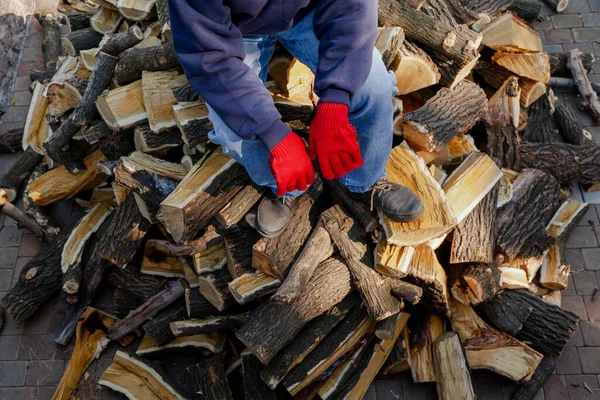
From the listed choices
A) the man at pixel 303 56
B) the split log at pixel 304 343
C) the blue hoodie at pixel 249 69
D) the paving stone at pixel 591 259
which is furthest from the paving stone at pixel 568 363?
the blue hoodie at pixel 249 69

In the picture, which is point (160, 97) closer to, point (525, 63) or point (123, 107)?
point (123, 107)

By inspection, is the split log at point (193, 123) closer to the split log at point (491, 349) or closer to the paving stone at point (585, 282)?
the split log at point (491, 349)

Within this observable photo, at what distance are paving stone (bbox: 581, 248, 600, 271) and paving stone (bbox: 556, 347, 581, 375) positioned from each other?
632mm

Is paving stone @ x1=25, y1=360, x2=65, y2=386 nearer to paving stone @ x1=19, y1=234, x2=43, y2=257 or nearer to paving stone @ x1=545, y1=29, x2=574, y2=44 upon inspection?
paving stone @ x1=19, y1=234, x2=43, y2=257

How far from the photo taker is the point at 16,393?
155 inches

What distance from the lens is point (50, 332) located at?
13.6 feet

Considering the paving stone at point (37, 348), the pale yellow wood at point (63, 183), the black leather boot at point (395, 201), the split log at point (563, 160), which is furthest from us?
the pale yellow wood at point (63, 183)

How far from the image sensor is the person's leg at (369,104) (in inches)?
119

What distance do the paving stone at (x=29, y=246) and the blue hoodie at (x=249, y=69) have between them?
8.27 feet

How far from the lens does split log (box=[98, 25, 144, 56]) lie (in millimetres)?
4480

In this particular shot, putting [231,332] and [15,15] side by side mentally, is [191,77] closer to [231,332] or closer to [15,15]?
[231,332]

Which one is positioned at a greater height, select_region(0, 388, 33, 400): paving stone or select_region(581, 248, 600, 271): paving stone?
select_region(581, 248, 600, 271): paving stone

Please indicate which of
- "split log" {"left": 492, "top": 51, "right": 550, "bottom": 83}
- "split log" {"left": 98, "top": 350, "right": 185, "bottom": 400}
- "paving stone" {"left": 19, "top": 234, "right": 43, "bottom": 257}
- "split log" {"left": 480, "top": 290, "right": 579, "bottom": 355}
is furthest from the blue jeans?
"paving stone" {"left": 19, "top": 234, "right": 43, "bottom": 257}

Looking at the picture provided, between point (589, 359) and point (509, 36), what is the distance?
2235 mm
